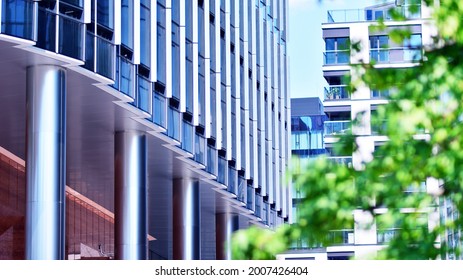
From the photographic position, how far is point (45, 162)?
25.8 metres

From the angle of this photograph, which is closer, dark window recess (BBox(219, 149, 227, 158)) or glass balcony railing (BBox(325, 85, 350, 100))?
dark window recess (BBox(219, 149, 227, 158))

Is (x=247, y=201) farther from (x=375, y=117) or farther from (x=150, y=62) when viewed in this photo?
(x=375, y=117)

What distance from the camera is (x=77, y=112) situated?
31516mm

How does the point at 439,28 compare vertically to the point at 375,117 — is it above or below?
above

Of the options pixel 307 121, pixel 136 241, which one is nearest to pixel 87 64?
pixel 136 241

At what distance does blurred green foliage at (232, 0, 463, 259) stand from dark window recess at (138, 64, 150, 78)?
2345 cm

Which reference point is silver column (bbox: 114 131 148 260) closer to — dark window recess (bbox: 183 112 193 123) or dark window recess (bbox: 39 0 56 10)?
dark window recess (bbox: 183 112 193 123)

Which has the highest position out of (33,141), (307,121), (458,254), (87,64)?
(307,121)

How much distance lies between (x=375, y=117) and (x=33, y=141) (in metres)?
19.2

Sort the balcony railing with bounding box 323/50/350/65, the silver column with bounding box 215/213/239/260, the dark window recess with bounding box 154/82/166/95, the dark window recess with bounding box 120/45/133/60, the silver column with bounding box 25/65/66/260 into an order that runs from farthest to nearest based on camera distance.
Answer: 1. the balcony railing with bounding box 323/50/350/65
2. the silver column with bounding box 215/213/239/260
3. the dark window recess with bounding box 154/82/166/95
4. the dark window recess with bounding box 120/45/133/60
5. the silver column with bounding box 25/65/66/260

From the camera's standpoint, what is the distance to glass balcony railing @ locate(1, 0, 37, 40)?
76.0 ft

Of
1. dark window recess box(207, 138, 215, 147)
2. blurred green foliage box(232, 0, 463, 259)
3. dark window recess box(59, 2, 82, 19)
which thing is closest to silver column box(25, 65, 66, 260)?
dark window recess box(59, 2, 82, 19)
